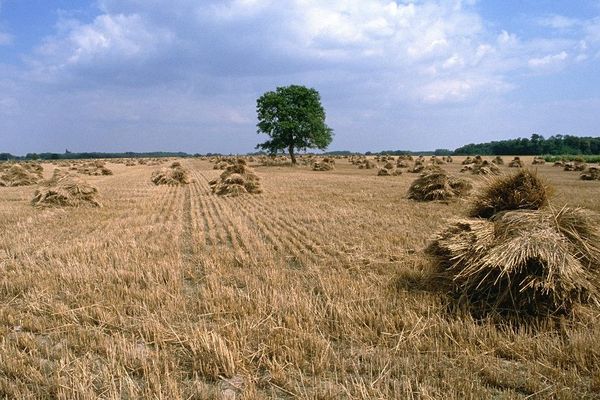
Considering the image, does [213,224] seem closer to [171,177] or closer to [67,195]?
[67,195]

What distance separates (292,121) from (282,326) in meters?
52.3

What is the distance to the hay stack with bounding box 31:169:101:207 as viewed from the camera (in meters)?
15.2

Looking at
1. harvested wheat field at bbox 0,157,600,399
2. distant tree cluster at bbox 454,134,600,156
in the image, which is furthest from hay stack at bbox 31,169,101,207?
distant tree cluster at bbox 454,134,600,156

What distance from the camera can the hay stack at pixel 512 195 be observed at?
5910mm

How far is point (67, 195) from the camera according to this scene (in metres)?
15.3

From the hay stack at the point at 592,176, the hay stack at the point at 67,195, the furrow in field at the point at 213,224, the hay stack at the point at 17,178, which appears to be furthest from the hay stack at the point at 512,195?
the hay stack at the point at 17,178

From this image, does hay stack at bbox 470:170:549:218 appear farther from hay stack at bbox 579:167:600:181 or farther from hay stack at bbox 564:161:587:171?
hay stack at bbox 564:161:587:171

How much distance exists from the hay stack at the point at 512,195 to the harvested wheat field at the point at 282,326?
0.45 ft

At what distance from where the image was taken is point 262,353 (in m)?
4.05

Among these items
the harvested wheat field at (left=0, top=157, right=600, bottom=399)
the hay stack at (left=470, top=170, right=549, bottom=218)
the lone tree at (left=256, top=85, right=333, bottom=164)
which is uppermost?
the lone tree at (left=256, top=85, right=333, bottom=164)

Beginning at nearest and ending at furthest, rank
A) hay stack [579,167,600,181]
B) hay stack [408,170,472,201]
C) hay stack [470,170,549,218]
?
hay stack [470,170,549,218] → hay stack [408,170,472,201] → hay stack [579,167,600,181]

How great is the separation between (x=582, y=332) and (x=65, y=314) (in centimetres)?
590

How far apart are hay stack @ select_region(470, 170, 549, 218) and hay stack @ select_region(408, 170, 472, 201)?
10.0 m

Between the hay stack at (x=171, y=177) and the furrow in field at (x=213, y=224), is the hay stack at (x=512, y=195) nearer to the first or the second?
the furrow in field at (x=213, y=224)
